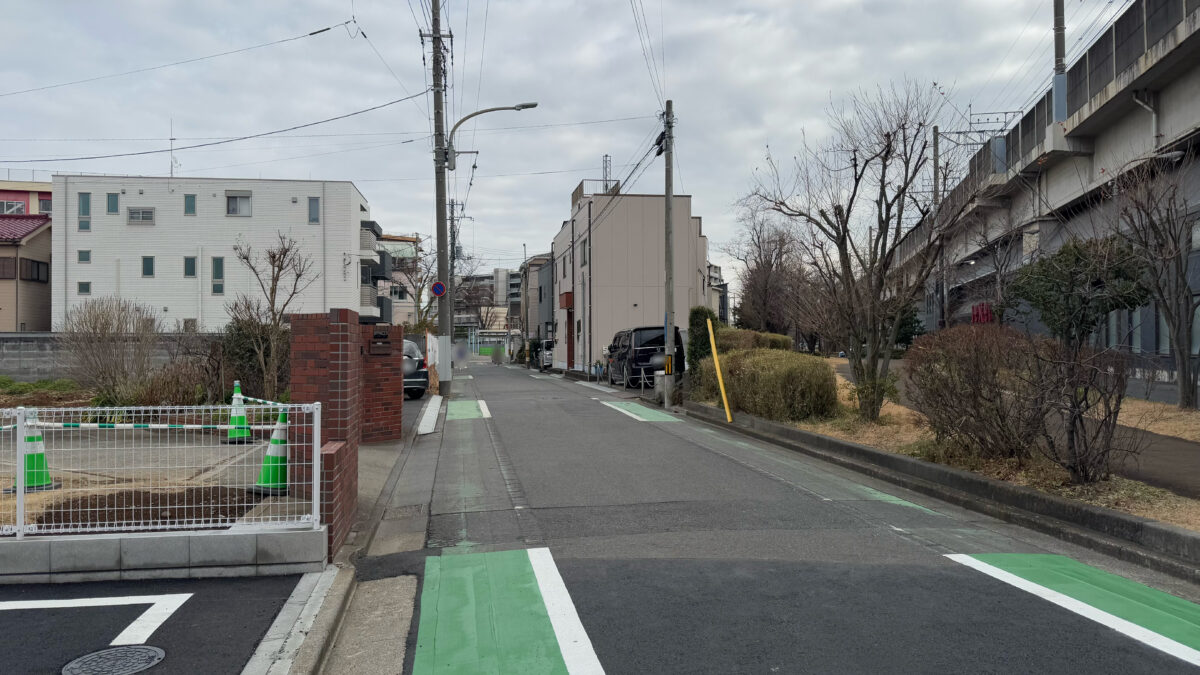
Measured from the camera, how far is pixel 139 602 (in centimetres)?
481

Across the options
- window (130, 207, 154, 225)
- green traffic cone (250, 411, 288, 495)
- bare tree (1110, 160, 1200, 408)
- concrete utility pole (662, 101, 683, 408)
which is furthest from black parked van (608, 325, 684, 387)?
window (130, 207, 154, 225)

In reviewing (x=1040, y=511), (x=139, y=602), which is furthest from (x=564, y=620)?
(x=1040, y=511)

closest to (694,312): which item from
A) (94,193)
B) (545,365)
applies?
(545,365)

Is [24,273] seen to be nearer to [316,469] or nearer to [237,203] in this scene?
[237,203]

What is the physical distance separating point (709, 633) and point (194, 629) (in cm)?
284

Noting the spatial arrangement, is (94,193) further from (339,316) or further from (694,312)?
(339,316)

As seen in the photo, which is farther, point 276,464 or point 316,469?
point 276,464

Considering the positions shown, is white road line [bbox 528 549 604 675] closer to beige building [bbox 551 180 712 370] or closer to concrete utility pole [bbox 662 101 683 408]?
concrete utility pole [bbox 662 101 683 408]

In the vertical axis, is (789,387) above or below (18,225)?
below

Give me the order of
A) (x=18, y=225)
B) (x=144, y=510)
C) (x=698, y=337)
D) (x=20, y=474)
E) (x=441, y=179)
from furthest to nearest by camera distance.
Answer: (x=18, y=225)
(x=441, y=179)
(x=698, y=337)
(x=144, y=510)
(x=20, y=474)

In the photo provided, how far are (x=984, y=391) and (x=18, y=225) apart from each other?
48.2 metres

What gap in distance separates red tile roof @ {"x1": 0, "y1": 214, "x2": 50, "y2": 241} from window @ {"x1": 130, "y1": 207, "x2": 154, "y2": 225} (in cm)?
405

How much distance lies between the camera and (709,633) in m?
4.36

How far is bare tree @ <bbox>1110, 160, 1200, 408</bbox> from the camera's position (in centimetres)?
1133
